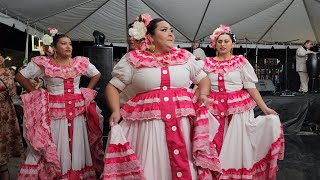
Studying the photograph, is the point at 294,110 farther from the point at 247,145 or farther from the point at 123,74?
the point at 123,74

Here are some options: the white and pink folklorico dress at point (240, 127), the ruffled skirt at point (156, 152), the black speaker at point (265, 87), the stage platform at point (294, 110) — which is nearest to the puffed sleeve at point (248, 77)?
the white and pink folklorico dress at point (240, 127)

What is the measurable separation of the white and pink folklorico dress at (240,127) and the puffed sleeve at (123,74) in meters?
1.25

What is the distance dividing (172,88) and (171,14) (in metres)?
10.8

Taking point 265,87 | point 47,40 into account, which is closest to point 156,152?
Answer: point 47,40

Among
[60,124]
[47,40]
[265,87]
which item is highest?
→ [47,40]

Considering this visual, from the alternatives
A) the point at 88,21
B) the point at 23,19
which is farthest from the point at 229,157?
the point at 88,21

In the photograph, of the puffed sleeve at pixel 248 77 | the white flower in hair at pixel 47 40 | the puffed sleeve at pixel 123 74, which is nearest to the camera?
the puffed sleeve at pixel 123 74

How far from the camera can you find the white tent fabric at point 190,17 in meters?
12.5

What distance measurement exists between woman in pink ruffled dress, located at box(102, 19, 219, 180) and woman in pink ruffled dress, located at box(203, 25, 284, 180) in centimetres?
98

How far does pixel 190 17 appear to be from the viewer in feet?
44.1

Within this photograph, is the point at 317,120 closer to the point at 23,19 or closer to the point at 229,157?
the point at 229,157

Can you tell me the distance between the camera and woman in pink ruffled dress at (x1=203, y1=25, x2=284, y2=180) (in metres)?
3.61

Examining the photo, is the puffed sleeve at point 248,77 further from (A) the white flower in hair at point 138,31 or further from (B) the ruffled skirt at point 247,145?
(A) the white flower in hair at point 138,31

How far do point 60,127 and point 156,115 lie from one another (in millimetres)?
1402
